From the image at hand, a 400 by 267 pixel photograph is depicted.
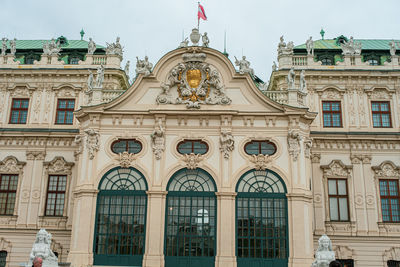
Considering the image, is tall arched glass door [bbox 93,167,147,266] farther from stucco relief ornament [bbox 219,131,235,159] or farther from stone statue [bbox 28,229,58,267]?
stucco relief ornament [bbox 219,131,235,159]

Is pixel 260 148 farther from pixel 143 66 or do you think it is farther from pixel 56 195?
pixel 56 195

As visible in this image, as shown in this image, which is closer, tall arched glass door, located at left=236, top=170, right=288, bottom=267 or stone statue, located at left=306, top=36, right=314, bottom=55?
tall arched glass door, located at left=236, top=170, right=288, bottom=267

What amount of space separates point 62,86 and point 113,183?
36.1ft

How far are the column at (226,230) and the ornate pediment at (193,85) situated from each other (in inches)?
232

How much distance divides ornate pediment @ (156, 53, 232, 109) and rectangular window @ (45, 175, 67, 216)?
989 cm

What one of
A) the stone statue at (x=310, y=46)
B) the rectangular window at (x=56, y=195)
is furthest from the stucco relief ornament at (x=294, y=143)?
the rectangular window at (x=56, y=195)

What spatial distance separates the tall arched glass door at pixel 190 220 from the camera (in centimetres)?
2492

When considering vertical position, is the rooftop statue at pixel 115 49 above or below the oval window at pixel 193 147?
above

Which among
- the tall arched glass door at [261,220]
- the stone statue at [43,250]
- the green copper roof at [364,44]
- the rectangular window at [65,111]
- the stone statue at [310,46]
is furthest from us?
the green copper roof at [364,44]

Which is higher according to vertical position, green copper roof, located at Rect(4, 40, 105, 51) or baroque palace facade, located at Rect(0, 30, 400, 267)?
green copper roof, located at Rect(4, 40, 105, 51)

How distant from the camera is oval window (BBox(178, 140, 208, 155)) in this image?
88.1ft

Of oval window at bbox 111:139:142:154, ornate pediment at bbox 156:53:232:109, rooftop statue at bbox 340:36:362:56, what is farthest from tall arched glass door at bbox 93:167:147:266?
rooftop statue at bbox 340:36:362:56

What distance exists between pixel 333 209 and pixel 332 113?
6984 mm

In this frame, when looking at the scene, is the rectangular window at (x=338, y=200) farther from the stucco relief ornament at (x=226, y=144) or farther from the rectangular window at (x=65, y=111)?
the rectangular window at (x=65, y=111)
